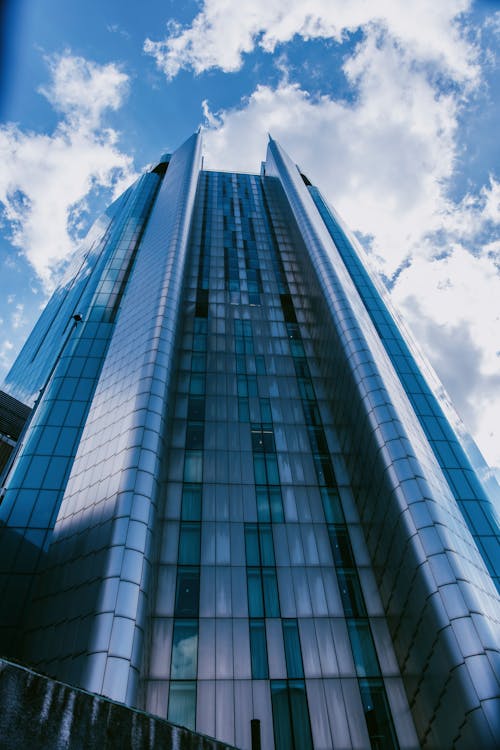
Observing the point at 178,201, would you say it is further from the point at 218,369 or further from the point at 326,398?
the point at 326,398

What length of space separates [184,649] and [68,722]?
550 inches

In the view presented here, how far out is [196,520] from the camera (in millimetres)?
24797

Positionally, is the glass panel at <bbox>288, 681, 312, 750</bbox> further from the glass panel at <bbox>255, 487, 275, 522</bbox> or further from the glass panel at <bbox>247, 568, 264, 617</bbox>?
the glass panel at <bbox>255, 487, 275, 522</bbox>

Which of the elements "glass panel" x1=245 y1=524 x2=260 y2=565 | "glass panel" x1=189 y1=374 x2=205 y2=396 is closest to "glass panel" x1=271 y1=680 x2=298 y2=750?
"glass panel" x1=245 y1=524 x2=260 y2=565

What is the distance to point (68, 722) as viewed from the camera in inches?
285

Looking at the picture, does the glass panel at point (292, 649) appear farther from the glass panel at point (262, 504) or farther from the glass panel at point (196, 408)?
the glass panel at point (196, 408)

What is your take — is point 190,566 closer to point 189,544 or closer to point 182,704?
point 189,544

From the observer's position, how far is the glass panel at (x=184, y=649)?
1894 centimetres

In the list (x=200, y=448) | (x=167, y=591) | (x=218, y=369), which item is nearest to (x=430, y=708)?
(x=167, y=591)

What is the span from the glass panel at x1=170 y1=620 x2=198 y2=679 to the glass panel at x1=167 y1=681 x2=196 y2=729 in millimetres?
361

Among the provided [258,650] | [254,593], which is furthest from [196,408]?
[258,650]

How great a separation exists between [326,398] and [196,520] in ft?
48.5

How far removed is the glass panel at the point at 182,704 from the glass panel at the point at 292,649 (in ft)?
13.8

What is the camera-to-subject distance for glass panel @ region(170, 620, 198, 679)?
18938 millimetres
